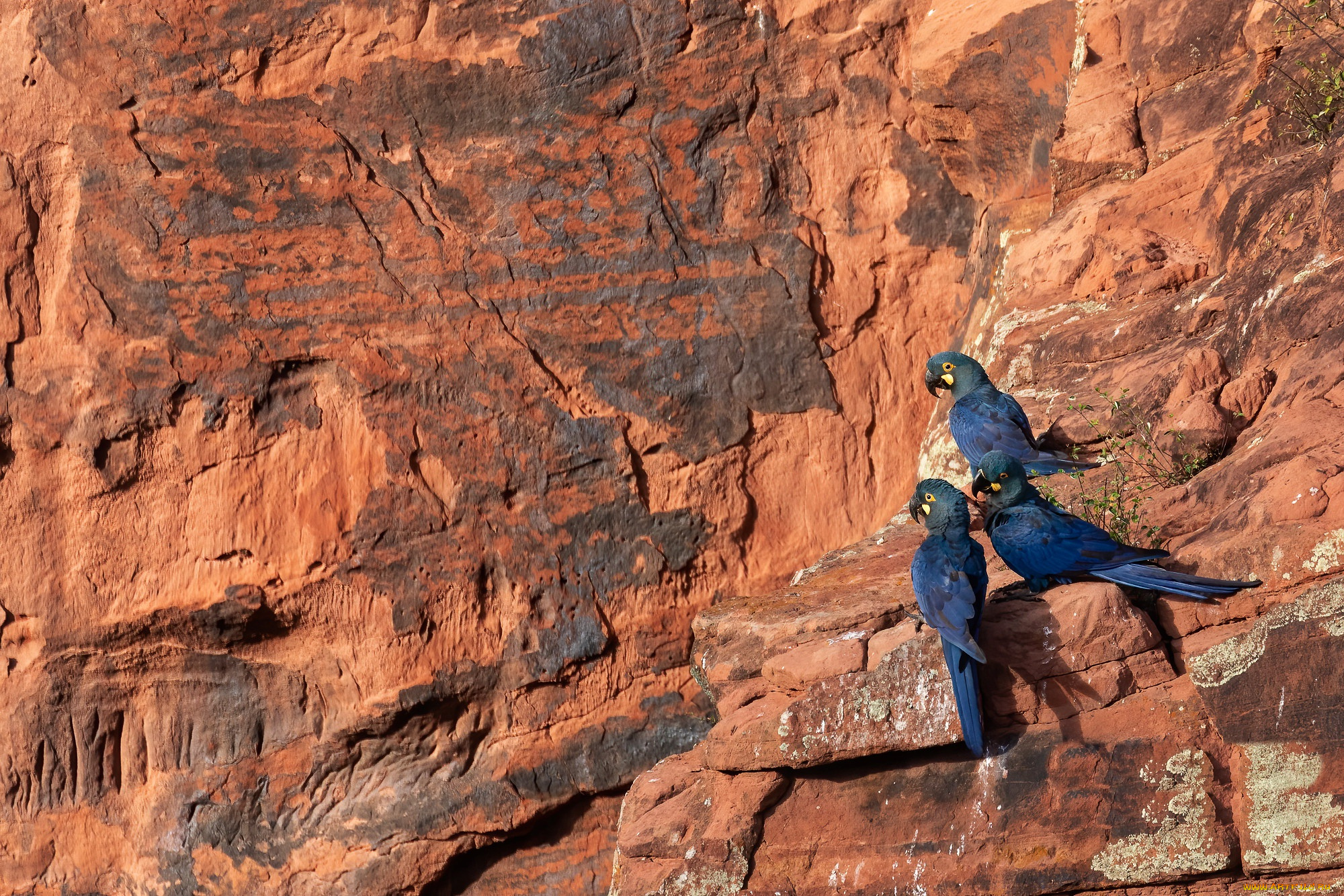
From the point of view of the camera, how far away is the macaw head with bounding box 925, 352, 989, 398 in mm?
4754

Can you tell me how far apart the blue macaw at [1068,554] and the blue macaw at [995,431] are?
2.33ft

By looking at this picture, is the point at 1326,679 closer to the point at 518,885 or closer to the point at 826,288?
the point at 826,288

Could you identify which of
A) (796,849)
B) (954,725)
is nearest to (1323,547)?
(954,725)

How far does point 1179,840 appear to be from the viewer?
292 centimetres

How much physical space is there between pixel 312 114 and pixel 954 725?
15.5ft

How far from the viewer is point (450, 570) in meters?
5.96

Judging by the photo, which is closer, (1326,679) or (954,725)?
(1326,679)

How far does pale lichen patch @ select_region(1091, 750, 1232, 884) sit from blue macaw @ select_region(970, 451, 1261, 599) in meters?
0.46

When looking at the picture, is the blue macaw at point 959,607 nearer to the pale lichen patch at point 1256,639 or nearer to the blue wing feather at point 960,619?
the blue wing feather at point 960,619

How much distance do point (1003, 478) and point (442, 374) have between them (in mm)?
3365

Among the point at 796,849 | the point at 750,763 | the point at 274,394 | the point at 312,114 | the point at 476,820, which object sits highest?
the point at 312,114

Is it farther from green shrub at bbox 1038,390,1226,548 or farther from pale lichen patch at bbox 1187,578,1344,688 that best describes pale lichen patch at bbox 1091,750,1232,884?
green shrub at bbox 1038,390,1226,548

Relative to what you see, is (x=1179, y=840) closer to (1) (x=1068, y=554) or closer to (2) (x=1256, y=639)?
(2) (x=1256, y=639)

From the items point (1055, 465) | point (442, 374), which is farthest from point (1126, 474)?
point (442, 374)
